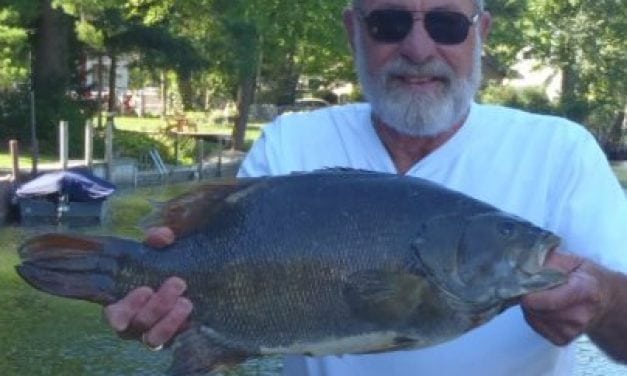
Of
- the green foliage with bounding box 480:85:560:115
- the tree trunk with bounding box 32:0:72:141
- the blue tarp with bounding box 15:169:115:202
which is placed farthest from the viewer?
the green foliage with bounding box 480:85:560:115

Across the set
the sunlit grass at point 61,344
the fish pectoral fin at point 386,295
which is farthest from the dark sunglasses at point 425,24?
the sunlit grass at point 61,344

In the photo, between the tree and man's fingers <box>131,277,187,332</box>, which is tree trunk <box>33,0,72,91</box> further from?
man's fingers <box>131,277,187,332</box>

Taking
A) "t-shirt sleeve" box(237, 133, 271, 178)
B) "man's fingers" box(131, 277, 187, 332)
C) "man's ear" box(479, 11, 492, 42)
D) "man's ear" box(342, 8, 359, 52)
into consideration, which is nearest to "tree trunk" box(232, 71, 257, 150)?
"man's ear" box(342, 8, 359, 52)

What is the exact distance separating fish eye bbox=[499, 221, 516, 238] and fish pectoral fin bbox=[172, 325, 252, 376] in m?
0.62

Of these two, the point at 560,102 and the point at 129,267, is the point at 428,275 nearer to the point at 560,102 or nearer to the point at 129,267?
the point at 129,267

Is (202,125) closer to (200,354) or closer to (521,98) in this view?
(521,98)

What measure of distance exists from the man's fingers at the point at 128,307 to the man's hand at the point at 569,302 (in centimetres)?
84

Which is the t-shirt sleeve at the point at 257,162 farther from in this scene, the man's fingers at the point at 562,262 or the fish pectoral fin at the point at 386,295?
the man's fingers at the point at 562,262

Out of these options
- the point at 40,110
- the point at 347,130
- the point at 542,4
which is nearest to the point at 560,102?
the point at 542,4

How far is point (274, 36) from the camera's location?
42.8 m

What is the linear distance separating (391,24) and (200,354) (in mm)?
1083

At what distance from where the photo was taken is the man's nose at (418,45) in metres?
3.34

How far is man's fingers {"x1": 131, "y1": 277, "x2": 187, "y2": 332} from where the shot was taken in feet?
9.16

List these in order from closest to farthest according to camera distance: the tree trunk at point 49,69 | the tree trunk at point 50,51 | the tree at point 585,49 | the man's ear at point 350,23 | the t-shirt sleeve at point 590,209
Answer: the t-shirt sleeve at point 590,209
the man's ear at point 350,23
the tree trunk at point 49,69
the tree trunk at point 50,51
the tree at point 585,49
